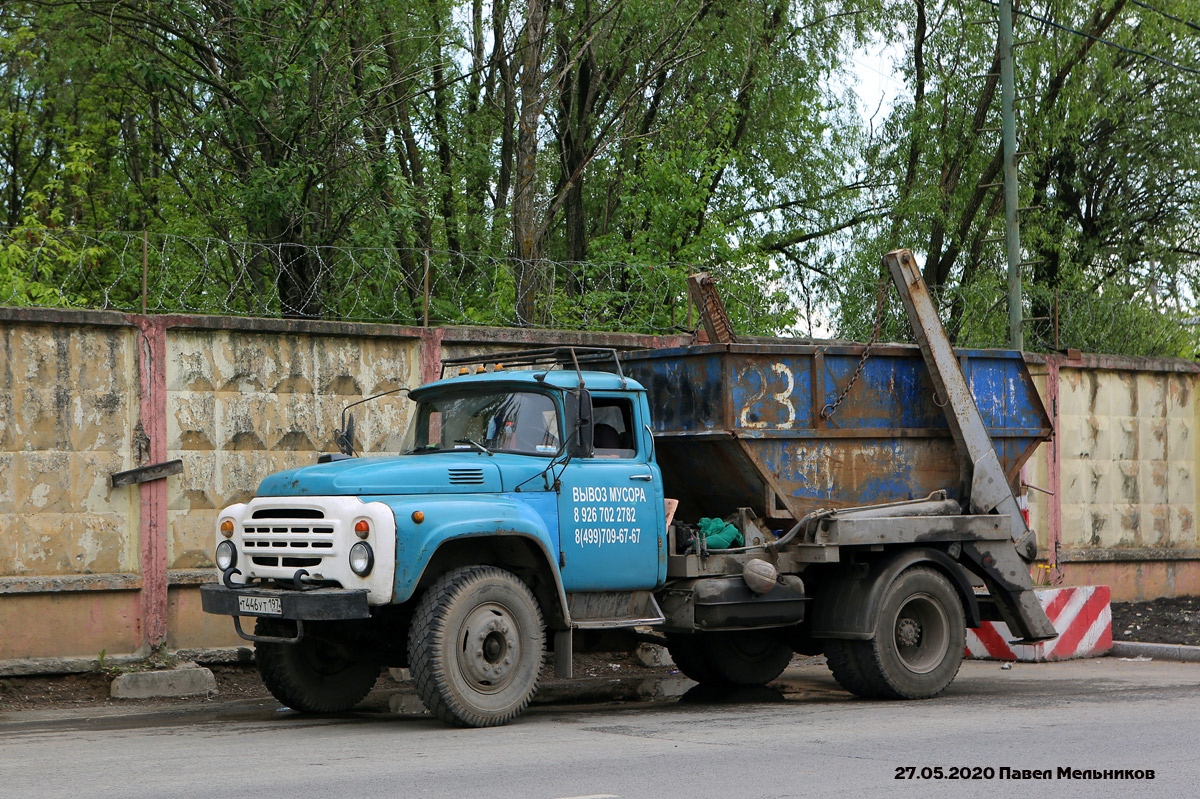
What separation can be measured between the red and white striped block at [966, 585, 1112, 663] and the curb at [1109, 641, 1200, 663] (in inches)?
5.6

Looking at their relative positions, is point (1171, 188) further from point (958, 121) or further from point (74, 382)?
point (74, 382)

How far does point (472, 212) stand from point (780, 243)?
249 inches

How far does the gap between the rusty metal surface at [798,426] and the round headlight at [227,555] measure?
10.9 feet

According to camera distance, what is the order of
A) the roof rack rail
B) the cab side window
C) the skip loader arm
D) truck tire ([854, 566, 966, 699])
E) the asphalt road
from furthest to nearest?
the skip loader arm, truck tire ([854, 566, 966, 699]), the roof rack rail, the cab side window, the asphalt road

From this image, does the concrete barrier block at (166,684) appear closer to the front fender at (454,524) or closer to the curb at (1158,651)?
the front fender at (454,524)

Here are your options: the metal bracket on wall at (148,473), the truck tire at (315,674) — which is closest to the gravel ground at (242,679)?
the truck tire at (315,674)

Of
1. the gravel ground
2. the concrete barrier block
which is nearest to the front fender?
the gravel ground

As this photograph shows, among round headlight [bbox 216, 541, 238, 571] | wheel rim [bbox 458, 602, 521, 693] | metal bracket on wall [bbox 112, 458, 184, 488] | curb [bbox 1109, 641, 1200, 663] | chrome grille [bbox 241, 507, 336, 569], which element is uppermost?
metal bracket on wall [bbox 112, 458, 184, 488]

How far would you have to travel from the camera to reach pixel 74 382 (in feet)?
34.5

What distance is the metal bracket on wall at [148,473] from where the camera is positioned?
10.6 meters

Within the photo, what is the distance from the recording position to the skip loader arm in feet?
34.2

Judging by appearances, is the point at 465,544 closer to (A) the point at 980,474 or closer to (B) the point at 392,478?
(B) the point at 392,478

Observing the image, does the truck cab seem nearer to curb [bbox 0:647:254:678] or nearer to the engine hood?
the engine hood

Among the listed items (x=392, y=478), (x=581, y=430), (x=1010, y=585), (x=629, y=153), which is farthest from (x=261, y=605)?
(x=629, y=153)
